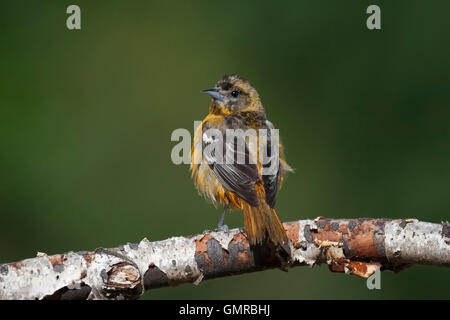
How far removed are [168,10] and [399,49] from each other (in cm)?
250

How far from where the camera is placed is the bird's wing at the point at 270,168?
4776 mm

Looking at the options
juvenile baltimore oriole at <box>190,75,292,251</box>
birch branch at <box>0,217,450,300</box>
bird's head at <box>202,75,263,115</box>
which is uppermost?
bird's head at <box>202,75,263,115</box>

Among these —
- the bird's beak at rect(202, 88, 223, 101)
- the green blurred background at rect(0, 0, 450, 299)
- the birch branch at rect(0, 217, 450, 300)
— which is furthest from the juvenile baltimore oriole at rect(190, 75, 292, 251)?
the green blurred background at rect(0, 0, 450, 299)

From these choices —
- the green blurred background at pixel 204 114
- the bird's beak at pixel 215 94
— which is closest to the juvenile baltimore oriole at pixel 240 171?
the bird's beak at pixel 215 94

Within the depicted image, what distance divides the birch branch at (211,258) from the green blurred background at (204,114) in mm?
2473

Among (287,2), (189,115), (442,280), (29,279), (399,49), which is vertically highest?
(287,2)

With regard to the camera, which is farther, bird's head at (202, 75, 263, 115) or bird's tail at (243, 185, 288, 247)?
bird's head at (202, 75, 263, 115)

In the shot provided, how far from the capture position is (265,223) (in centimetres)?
429

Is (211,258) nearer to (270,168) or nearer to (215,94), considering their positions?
(270,168)

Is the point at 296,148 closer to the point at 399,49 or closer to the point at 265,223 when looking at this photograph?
the point at 399,49

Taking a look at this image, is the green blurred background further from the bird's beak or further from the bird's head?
the bird's beak

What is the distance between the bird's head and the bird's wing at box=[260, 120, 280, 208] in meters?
0.53

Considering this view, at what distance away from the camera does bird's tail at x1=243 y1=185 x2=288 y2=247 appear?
4.11 m

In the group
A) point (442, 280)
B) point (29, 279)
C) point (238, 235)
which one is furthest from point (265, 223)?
point (442, 280)
